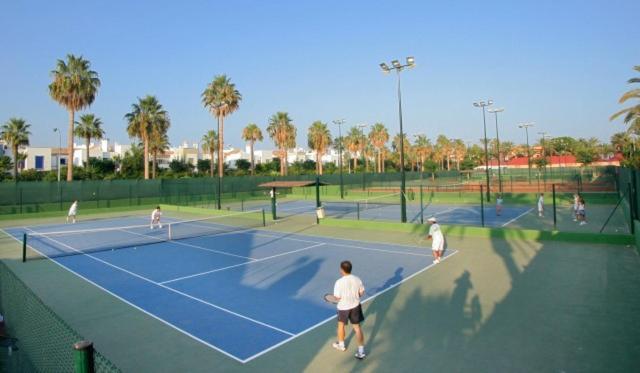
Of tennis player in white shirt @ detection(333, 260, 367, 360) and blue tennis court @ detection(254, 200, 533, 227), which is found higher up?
tennis player in white shirt @ detection(333, 260, 367, 360)

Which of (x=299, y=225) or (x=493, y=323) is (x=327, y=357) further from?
(x=299, y=225)

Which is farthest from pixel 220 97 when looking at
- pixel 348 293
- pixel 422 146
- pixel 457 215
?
pixel 422 146

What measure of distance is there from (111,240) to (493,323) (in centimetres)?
1939

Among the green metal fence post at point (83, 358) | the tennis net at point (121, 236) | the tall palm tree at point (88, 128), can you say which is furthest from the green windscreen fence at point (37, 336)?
the tall palm tree at point (88, 128)

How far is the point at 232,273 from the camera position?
43.5ft

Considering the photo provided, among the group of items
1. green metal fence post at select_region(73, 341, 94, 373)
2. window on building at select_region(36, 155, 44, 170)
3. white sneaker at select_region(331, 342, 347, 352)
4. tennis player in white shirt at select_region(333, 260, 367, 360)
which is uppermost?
window on building at select_region(36, 155, 44, 170)

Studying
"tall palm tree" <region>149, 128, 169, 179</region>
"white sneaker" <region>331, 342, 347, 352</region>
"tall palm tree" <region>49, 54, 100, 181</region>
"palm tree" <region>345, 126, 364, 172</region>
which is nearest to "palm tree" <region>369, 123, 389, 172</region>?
"palm tree" <region>345, 126, 364, 172</region>

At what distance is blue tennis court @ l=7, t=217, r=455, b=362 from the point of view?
8.62 metres

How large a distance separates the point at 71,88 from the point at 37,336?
42.1 metres

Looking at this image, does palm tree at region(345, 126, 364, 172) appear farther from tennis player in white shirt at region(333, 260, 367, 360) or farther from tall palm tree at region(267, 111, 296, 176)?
tennis player in white shirt at region(333, 260, 367, 360)

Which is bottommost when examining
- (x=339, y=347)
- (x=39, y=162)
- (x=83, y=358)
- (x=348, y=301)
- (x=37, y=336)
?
(x=339, y=347)

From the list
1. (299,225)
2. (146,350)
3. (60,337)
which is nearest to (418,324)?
(146,350)

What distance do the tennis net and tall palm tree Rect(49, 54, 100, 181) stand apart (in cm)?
1947

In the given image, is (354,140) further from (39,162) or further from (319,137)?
(39,162)
